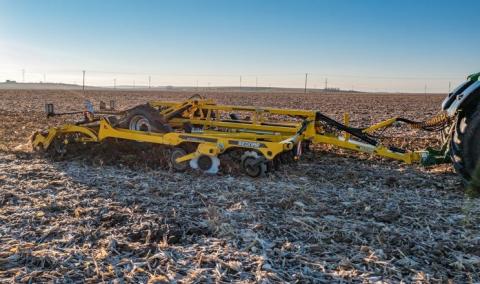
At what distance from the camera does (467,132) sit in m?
5.61

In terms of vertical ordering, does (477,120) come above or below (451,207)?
above

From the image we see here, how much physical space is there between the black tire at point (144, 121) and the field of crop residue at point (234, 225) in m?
0.83

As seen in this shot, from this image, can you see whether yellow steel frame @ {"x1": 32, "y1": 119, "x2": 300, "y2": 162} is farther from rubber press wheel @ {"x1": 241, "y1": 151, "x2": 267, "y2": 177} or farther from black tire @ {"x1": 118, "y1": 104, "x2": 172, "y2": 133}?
black tire @ {"x1": 118, "y1": 104, "x2": 172, "y2": 133}

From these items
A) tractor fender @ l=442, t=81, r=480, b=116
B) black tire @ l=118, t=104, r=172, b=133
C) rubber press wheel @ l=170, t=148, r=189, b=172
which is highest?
tractor fender @ l=442, t=81, r=480, b=116

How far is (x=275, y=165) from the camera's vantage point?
6965 mm

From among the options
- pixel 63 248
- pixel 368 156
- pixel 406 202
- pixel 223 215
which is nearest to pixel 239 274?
pixel 223 215

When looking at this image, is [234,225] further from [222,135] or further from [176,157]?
[222,135]

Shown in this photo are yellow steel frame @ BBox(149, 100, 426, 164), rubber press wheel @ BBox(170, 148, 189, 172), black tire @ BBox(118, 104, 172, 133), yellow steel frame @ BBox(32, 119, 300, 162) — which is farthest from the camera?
black tire @ BBox(118, 104, 172, 133)

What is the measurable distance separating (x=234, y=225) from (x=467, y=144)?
3.18 m

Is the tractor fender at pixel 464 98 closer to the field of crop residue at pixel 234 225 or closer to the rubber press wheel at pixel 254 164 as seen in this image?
the field of crop residue at pixel 234 225

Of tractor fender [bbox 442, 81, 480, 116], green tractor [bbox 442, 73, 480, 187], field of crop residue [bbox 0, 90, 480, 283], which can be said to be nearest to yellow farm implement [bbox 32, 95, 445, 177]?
field of crop residue [bbox 0, 90, 480, 283]

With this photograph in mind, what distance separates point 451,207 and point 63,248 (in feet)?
13.7

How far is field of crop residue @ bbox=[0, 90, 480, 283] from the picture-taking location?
361cm

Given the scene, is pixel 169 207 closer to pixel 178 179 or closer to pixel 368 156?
pixel 178 179
